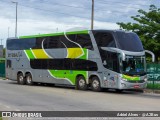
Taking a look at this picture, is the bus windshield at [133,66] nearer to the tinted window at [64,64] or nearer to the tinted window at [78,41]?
the tinted window at [64,64]

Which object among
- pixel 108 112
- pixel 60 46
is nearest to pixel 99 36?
pixel 60 46

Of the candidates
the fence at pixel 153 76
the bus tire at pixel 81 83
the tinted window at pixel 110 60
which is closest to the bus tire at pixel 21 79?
the bus tire at pixel 81 83

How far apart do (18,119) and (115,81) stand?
12.0 meters

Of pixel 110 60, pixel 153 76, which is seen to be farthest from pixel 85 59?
pixel 153 76

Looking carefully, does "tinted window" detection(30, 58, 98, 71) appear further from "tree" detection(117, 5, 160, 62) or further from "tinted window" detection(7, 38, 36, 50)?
"tree" detection(117, 5, 160, 62)

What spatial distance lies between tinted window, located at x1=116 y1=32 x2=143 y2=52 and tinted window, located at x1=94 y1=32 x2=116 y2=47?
388 mm

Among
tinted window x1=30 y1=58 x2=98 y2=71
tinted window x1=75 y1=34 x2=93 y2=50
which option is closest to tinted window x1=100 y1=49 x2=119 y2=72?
tinted window x1=30 y1=58 x2=98 y2=71

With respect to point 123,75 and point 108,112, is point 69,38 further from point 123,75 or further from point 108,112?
point 108,112

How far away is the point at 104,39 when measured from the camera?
24.0 m

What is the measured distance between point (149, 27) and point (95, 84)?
28.1 m

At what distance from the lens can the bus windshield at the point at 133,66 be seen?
23.2 metres

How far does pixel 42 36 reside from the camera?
95.9 ft

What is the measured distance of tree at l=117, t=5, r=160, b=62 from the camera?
49.5m

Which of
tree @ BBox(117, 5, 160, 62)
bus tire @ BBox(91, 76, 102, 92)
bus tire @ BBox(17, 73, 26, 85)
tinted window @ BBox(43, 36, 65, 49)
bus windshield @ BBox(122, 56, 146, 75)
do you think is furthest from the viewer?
tree @ BBox(117, 5, 160, 62)
